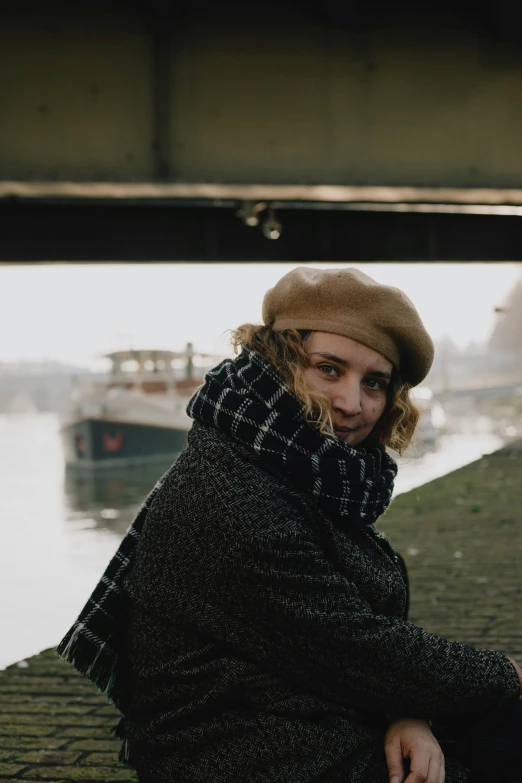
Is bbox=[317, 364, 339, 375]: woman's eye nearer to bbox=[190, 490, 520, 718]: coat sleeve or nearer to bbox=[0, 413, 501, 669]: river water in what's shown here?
bbox=[190, 490, 520, 718]: coat sleeve

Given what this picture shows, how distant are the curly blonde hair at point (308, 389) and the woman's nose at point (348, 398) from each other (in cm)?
6

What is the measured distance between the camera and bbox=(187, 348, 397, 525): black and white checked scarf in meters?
1.99

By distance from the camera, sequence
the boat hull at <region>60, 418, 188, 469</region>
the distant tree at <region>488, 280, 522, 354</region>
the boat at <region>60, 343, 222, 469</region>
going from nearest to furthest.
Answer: the boat hull at <region>60, 418, 188, 469</region> < the boat at <region>60, 343, 222, 469</region> < the distant tree at <region>488, 280, 522, 354</region>

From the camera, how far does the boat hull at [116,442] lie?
39.7m

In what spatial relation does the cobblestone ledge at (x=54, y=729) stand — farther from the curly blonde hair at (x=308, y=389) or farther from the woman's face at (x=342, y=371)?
the woman's face at (x=342, y=371)

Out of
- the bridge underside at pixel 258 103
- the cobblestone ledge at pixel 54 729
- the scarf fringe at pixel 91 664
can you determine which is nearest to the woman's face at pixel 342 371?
the scarf fringe at pixel 91 664

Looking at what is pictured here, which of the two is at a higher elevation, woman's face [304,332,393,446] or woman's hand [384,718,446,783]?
woman's face [304,332,393,446]

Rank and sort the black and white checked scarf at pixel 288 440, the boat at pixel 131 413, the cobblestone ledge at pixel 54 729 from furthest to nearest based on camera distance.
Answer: the boat at pixel 131 413
the cobblestone ledge at pixel 54 729
the black and white checked scarf at pixel 288 440

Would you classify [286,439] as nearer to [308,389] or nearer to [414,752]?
[308,389]

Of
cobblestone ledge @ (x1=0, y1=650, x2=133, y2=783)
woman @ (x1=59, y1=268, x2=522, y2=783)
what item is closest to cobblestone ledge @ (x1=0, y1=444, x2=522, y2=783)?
cobblestone ledge @ (x1=0, y1=650, x2=133, y2=783)

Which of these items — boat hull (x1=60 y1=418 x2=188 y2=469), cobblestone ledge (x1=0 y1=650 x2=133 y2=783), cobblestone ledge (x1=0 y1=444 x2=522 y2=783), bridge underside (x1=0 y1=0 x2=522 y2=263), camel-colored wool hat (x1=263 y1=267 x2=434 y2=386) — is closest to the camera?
camel-colored wool hat (x1=263 y1=267 x2=434 y2=386)

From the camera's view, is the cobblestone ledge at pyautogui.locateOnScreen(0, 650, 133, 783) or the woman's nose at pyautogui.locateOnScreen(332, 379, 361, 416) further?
the cobblestone ledge at pyautogui.locateOnScreen(0, 650, 133, 783)

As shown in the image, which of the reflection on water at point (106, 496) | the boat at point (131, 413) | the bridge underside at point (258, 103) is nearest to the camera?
the bridge underside at point (258, 103)

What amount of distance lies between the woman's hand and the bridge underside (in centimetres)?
530
